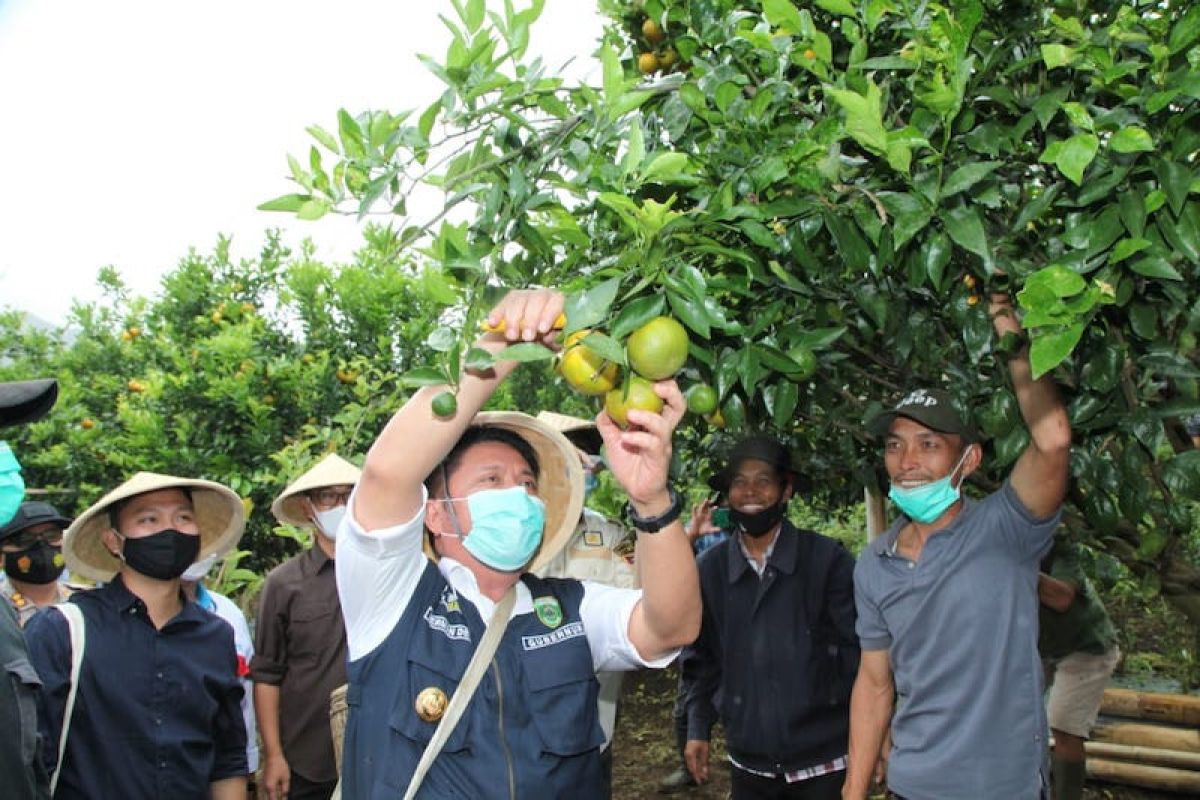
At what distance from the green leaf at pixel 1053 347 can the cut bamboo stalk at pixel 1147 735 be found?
15.5 ft

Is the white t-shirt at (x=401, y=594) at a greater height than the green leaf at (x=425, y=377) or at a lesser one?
lesser

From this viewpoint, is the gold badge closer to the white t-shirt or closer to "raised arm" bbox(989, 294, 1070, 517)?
the white t-shirt

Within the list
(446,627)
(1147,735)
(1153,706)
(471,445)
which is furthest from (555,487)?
(1153,706)

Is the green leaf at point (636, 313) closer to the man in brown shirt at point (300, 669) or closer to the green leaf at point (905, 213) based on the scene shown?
the green leaf at point (905, 213)

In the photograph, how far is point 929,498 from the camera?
2.85m

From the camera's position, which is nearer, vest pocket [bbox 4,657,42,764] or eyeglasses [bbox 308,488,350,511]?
vest pocket [bbox 4,657,42,764]

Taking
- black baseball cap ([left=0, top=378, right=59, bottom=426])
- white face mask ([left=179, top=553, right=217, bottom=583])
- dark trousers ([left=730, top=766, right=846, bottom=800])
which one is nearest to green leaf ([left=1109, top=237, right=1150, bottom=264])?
black baseball cap ([left=0, top=378, right=59, bottom=426])

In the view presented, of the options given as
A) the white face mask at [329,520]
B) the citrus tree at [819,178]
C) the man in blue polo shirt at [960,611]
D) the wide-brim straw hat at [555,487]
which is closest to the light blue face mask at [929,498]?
the man in blue polo shirt at [960,611]

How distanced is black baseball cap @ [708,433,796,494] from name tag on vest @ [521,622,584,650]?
153 cm

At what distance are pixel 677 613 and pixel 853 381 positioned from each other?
1632 mm

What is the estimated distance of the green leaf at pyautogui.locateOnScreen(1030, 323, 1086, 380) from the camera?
1219 millimetres

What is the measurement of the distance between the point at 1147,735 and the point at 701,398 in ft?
15.0

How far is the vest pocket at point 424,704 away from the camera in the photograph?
1928 mm

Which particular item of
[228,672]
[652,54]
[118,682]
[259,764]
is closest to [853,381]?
[652,54]
